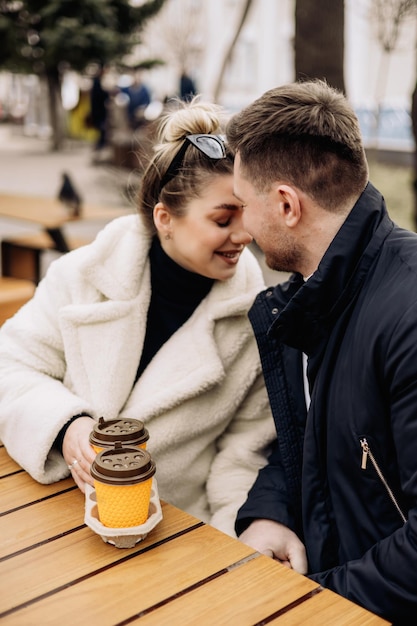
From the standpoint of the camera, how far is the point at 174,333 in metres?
2.32

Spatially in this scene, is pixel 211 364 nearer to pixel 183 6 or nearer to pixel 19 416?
pixel 19 416

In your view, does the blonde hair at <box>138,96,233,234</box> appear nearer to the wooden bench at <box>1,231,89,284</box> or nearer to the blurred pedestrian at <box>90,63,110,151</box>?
the wooden bench at <box>1,231,89,284</box>

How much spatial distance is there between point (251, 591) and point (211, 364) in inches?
33.9

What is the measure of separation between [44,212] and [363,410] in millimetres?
4757

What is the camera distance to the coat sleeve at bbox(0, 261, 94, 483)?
193 cm

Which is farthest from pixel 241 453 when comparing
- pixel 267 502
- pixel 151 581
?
pixel 151 581

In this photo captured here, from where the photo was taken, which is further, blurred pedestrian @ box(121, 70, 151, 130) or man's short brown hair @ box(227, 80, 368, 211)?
blurred pedestrian @ box(121, 70, 151, 130)

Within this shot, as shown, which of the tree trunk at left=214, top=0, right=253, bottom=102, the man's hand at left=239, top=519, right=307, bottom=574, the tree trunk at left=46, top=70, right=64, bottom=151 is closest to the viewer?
the man's hand at left=239, top=519, right=307, bottom=574

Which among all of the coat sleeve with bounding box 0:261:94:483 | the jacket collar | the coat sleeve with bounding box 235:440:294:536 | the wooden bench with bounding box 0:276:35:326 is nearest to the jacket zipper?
the jacket collar

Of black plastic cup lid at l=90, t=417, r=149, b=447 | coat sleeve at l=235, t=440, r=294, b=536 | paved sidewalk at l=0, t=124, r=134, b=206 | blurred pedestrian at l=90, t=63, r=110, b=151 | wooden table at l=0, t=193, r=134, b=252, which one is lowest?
paved sidewalk at l=0, t=124, r=134, b=206

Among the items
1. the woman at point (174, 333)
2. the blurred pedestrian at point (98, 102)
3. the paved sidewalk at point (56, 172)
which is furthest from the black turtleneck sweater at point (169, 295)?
the blurred pedestrian at point (98, 102)

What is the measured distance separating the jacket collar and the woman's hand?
0.56 metres

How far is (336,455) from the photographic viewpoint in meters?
1.74

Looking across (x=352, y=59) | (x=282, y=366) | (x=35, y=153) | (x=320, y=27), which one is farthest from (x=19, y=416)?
(x=352, y=59)
